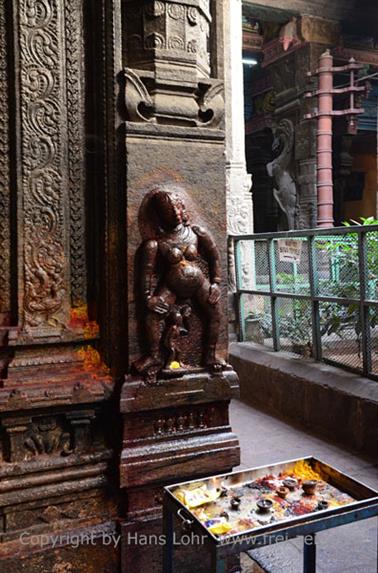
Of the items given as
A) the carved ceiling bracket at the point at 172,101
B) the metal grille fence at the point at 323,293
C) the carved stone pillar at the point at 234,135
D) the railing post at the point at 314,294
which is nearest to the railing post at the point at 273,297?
the metal grille fence at the point at 323,293

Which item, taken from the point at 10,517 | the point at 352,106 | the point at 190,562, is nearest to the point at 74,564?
the point at 10,517

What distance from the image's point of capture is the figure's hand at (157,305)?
76.4 inches

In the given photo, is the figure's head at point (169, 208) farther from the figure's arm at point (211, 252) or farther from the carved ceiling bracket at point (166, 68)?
the carved ceiling bracket at point (166, 68)

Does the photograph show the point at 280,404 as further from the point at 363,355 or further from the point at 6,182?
the point at 6,182

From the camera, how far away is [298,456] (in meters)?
3.26

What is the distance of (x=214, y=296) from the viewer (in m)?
2.05

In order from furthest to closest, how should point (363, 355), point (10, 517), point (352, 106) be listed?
point (352, 106)
point (363, 355)
point (10, 517)

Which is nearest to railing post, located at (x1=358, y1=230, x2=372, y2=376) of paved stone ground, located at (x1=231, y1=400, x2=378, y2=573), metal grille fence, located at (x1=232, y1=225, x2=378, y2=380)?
metal grille fence, located at (x1=232, y1=225, x2=378, y2=380)

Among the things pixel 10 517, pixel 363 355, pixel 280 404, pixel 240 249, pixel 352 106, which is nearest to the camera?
pixel 10 517

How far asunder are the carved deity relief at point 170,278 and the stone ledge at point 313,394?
5.58 ft

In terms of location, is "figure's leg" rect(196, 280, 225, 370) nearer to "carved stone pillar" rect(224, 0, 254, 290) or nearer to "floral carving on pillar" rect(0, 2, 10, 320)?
"floral carving on pillar" rect(0, 2, 10, 320)

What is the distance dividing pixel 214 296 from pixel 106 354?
0.48 meters

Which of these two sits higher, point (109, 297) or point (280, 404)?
point (109, 297)

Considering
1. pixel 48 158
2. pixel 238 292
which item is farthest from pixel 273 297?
pixel 48 158
